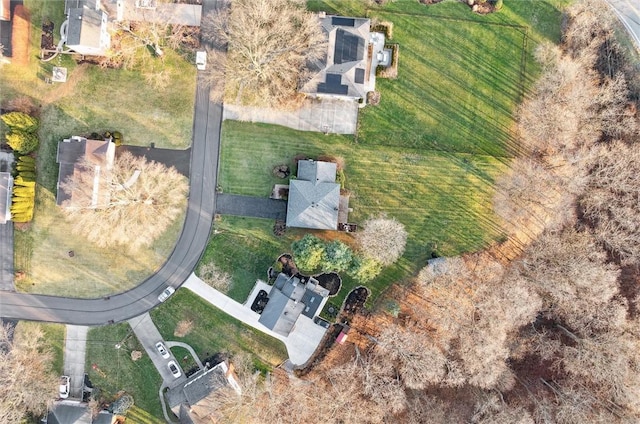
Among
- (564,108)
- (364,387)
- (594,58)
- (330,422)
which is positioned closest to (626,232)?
(564,108)

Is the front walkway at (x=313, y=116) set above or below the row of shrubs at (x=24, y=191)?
above

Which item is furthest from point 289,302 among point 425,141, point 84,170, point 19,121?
point 19,121

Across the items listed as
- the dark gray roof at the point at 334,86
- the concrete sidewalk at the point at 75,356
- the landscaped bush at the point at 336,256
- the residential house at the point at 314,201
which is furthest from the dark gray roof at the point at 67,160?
the landscaped bush at the point at 336,256

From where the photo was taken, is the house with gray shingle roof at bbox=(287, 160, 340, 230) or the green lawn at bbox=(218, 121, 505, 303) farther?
the green lawn at bbox=(218, 121, 505, 303)

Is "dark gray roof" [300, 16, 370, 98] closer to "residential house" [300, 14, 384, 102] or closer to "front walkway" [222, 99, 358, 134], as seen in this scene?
"residential house" [300, 14, 384, 102]

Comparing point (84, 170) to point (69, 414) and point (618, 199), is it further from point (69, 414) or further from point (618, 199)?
point (618, 199)

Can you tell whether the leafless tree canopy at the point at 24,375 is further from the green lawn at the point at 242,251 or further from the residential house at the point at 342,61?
the residential house at the point at 342,61

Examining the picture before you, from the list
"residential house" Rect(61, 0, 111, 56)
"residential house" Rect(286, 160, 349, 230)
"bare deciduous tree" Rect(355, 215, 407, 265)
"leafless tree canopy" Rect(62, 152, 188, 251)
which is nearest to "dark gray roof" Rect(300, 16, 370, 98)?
"residential house" Rect(286, 160, 349, 230)
